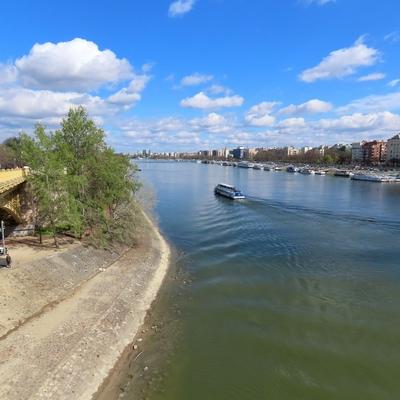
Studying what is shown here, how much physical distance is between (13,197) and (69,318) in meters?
13.3

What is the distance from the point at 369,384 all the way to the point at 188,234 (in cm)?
3061

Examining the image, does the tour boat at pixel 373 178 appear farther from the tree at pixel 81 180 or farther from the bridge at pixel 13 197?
the bridge at pixel 13 197

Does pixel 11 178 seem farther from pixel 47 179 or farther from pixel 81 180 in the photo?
pixel 81 180

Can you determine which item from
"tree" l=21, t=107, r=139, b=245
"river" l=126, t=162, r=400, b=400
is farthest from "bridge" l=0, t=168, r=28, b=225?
"river" l=126, t=162, r=400, b=400

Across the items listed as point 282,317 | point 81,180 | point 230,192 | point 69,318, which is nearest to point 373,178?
point 230,192

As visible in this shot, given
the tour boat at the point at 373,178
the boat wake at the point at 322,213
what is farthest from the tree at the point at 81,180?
the tour boat at the point at 373,178

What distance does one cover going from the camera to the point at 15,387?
14.4 metres

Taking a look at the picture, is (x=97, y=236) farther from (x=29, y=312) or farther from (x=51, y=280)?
(x=29, y=312)

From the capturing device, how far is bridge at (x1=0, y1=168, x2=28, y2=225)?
2599 cm

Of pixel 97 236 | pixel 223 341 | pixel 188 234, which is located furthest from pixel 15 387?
pixel 188 234

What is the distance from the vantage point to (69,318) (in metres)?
20.1

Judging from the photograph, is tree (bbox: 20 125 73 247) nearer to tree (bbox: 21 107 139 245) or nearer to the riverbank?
tree (bbox: 21 107 139 245)

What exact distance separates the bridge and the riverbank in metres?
4.71

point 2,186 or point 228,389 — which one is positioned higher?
point 2,186
